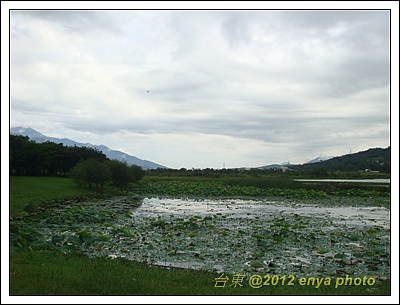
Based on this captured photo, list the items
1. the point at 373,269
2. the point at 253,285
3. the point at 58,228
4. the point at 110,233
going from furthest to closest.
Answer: the point at 58,228 → the point at 110,233 → the point at 373,269 → the point at 253,285

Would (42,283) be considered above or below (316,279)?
above

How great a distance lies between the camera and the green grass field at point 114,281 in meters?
7.34

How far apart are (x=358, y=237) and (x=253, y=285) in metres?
8.63

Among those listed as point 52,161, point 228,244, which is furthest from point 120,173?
point 228,244

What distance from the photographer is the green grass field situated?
24.1ft

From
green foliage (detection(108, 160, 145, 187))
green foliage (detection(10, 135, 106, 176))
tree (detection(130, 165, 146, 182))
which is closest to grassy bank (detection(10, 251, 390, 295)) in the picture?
green foliage (detection(108, 160, 145, 187))

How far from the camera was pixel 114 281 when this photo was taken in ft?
26.2

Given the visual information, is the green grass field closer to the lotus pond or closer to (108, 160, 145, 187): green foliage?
the lotus pond

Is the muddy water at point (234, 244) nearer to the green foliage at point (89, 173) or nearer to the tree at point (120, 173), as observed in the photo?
the green foliage at point (89, 173)

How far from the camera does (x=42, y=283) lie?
739 cm

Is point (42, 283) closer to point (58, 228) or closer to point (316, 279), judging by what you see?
point (316, 279)

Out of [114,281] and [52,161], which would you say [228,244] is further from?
[52,161]

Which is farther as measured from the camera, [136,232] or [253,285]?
[136,232]

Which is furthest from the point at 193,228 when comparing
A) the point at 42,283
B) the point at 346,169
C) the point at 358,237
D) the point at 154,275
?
the point at 346,169
